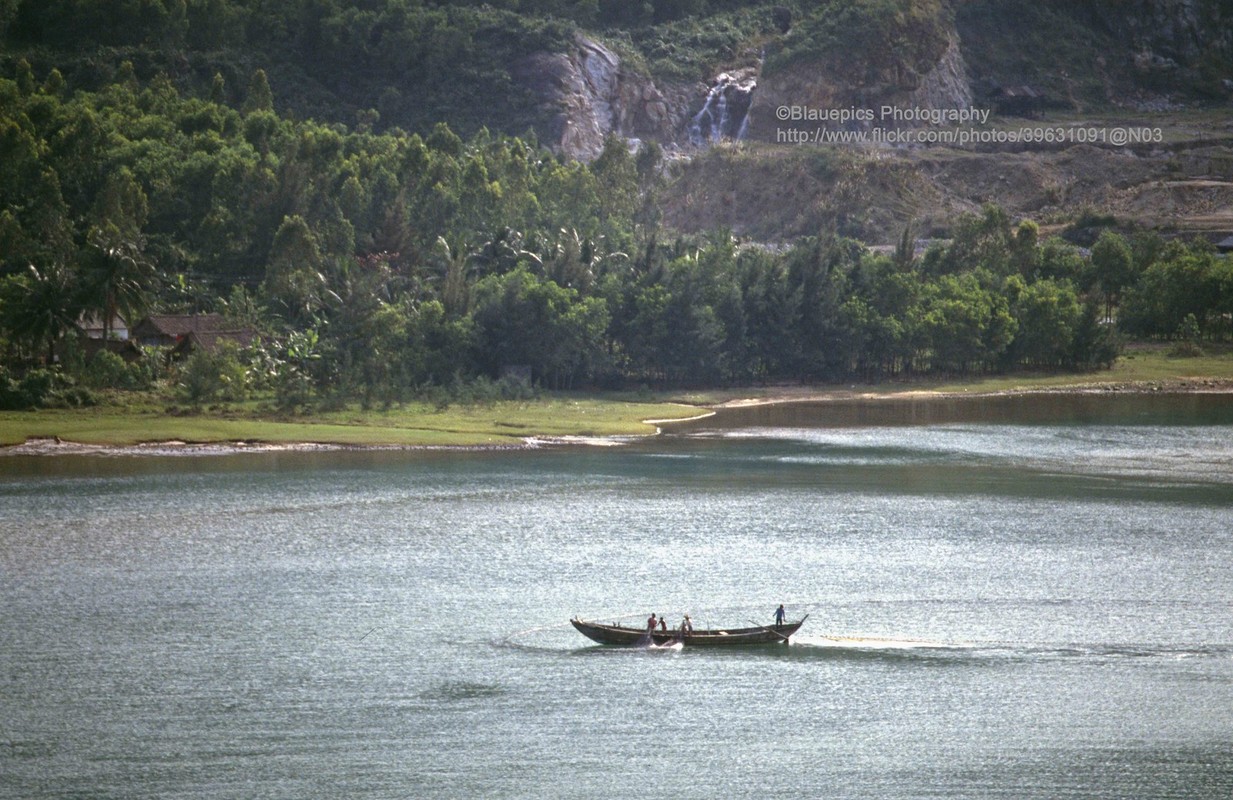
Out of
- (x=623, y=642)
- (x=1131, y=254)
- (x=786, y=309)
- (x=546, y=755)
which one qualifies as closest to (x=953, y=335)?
(x=786, y=309)

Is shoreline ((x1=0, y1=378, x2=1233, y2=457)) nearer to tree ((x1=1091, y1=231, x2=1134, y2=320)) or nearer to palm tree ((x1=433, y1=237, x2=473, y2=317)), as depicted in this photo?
palm tree ((x1=433, y1=237, x2=473, y2=317))

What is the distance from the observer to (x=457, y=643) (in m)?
54.3

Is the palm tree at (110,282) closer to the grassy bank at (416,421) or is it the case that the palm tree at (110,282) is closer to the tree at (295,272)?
the grassy bank at (416,421)

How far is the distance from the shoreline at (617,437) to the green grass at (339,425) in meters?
0.55

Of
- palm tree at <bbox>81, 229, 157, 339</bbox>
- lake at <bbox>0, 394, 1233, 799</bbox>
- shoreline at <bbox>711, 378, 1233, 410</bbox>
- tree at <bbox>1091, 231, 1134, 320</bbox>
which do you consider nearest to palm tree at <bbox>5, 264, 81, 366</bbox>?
palm tree at <bbox>81, 229, 157, 339</bbox>

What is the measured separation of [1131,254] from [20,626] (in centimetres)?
12800

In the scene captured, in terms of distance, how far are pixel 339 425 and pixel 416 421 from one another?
567 cm

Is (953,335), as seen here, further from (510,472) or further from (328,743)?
(328,743)

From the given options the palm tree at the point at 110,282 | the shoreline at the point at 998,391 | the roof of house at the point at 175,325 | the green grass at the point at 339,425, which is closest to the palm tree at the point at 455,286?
the green grass at the point at 339,425

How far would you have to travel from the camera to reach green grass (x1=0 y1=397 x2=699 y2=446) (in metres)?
97.7

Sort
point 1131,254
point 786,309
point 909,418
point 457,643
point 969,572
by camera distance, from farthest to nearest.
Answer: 1. point 1131,254
2. point 786,309
3. point 909,418
4. point 969,572
5. point 457,643

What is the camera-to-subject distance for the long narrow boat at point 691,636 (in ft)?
178

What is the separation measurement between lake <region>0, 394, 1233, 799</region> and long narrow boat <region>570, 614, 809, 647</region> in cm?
45

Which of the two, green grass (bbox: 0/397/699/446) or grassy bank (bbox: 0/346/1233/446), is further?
grassy bank (bbox: 0/346/1233/446)
